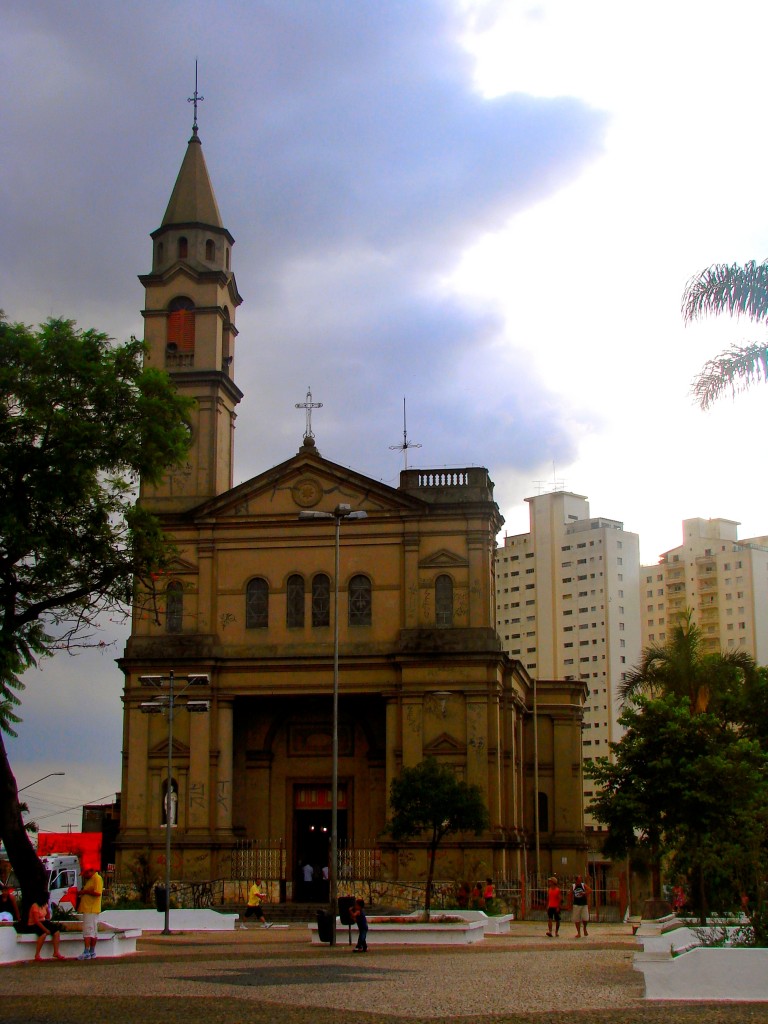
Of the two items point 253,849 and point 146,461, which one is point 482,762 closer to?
point 253,849

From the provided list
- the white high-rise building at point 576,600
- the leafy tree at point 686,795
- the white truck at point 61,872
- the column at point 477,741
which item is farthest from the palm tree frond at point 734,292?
the white high-rise building at point 576,600

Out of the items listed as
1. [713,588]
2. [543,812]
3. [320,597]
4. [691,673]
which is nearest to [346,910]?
[691,673]

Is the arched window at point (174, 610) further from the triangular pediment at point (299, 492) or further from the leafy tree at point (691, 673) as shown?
the leafy tree at point (691, 673)

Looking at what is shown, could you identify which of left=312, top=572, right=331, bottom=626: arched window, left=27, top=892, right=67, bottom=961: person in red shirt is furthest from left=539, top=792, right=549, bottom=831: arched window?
left=27, top=892, right=67, bottom=961: person in red shirt

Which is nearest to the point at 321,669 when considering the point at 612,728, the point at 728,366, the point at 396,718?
the point at 396,718

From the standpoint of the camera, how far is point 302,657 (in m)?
45.1

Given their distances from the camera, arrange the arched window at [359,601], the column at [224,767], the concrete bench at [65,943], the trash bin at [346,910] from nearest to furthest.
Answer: the concrete bench at [65,943], the trash bin at [346,910], the column at [224,767], the arched window at [359,601]

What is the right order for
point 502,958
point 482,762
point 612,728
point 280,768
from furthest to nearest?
1. point 612,728
2. point 280,768
3. point 482,762
4. point 502,958

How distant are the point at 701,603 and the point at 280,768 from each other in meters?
72.5

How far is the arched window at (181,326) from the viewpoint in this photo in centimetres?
4869

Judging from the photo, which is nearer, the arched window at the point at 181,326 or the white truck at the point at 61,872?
the arched window at the point at 181,326

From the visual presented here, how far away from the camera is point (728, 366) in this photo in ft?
75.1

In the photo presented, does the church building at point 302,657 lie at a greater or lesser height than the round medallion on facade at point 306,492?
lesser

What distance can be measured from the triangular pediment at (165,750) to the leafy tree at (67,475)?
606 inches
